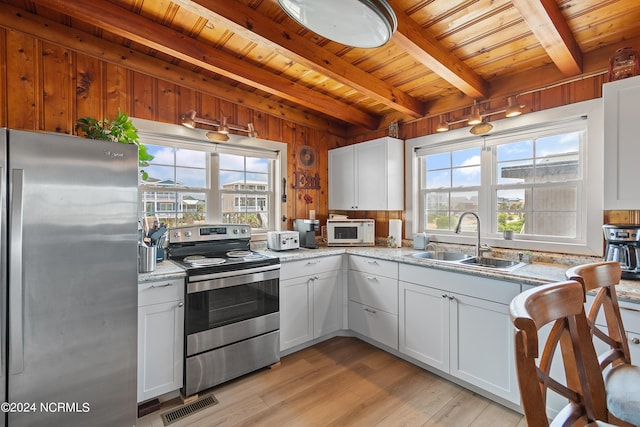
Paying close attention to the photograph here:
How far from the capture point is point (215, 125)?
2.81 m

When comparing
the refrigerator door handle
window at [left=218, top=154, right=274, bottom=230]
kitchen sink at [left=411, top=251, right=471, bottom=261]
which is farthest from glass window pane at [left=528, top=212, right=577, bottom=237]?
the refrigerator door handle

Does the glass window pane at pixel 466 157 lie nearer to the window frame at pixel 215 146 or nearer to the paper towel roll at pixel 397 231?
the paper towel roll at pixel 397 231

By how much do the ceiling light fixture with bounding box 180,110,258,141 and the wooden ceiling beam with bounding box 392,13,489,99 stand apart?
1.64m

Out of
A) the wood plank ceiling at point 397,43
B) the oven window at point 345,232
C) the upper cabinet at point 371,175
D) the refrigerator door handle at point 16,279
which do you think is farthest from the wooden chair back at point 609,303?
the refrigerator door handle at point 16,279

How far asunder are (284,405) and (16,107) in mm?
2672

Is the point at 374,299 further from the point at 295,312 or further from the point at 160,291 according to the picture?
the point at 160,291

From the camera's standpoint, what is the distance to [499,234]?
2.68 meters

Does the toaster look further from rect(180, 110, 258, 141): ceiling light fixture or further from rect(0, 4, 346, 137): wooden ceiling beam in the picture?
rect(0, 4, 346, 137): wooden ceiling beam

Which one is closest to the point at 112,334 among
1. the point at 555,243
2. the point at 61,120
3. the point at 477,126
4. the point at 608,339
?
the point at 61,120

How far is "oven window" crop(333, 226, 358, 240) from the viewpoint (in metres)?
3.27

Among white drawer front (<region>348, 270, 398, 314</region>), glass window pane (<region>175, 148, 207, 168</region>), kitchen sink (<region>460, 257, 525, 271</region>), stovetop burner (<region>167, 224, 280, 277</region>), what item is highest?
glass window pane (<region>175, 148, 207, 168</region>)

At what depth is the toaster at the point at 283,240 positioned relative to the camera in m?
2.91

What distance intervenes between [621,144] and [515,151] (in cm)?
86

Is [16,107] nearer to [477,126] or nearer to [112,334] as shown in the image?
[112,334]
